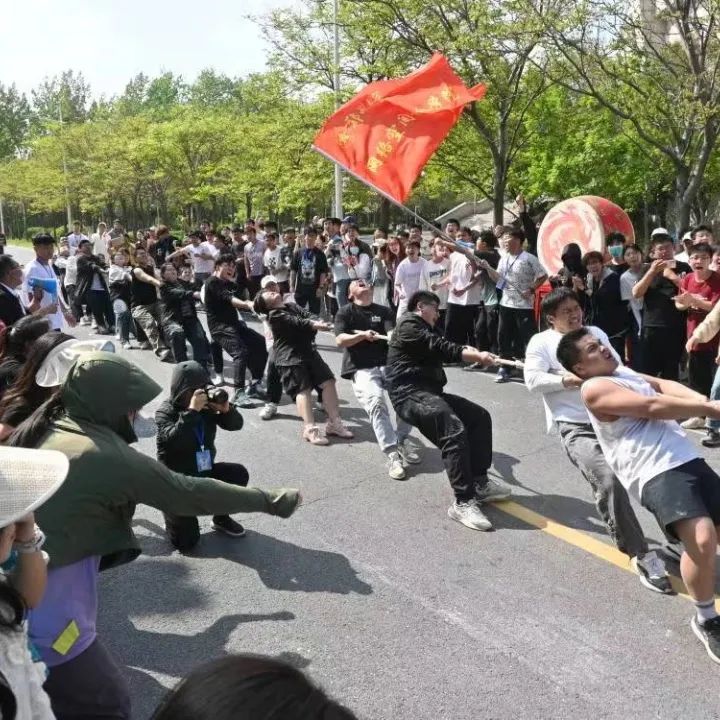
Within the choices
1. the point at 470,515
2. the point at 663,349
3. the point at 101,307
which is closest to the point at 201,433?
the point at 470,515

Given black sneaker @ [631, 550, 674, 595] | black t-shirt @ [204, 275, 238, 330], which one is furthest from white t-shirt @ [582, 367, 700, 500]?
black t-shirt @ [204, 275, 238, 330]

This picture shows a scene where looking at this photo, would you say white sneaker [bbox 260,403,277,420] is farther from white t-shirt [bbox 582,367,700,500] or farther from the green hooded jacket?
the green hooded jacket

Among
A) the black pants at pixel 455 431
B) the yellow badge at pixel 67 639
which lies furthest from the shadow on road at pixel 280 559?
the yellow badge at pixel 67 639

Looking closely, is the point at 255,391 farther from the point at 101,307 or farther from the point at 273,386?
the point at 101,307

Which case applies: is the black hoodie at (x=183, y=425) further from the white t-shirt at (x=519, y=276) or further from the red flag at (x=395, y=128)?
the white t-shirt at (x=519, y=276)

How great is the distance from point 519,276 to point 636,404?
5.30 meters

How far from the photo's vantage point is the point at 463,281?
364 inches

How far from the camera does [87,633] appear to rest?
248 centimetres

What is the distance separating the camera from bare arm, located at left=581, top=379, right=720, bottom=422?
321 cm

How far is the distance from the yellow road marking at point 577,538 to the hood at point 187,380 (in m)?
2.20

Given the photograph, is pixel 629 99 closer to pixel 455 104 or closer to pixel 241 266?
pixel 455 104

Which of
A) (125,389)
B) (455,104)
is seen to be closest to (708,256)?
(455,104)

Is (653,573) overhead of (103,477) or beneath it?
beneath

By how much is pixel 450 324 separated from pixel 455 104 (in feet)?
10.8
